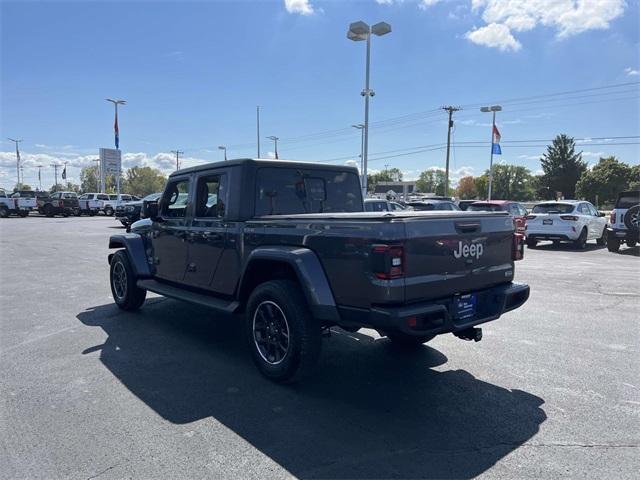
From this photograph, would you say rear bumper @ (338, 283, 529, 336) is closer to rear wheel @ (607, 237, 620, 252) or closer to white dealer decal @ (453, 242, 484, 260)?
white dealer decal @ (453, 242, 484, 260)

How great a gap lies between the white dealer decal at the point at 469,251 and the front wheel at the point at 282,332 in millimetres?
1293

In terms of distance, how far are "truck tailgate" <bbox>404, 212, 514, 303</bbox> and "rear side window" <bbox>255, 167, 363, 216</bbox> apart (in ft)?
5.92

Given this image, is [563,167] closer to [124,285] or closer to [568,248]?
[568,248]

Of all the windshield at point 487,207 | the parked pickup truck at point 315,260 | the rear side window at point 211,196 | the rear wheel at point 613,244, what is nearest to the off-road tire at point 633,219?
the rear wheel at point 613,244

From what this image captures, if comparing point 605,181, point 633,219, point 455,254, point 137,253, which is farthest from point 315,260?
point 605,181

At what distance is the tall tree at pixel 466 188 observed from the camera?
138 m

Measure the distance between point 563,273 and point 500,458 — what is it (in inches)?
332

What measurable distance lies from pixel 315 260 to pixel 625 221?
44.7 ft

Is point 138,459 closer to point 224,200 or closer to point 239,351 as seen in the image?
point 239,351

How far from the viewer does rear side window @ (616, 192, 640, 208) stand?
47.4ft

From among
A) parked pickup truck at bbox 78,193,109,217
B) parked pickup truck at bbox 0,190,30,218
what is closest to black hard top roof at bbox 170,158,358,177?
parked pickup truck at bbox 0,190,30,218

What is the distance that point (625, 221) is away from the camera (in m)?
14.0

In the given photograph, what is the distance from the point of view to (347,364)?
4703mm

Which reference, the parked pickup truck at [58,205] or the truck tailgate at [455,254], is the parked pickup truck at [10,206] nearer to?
the parked pickup truck at [58,205]
